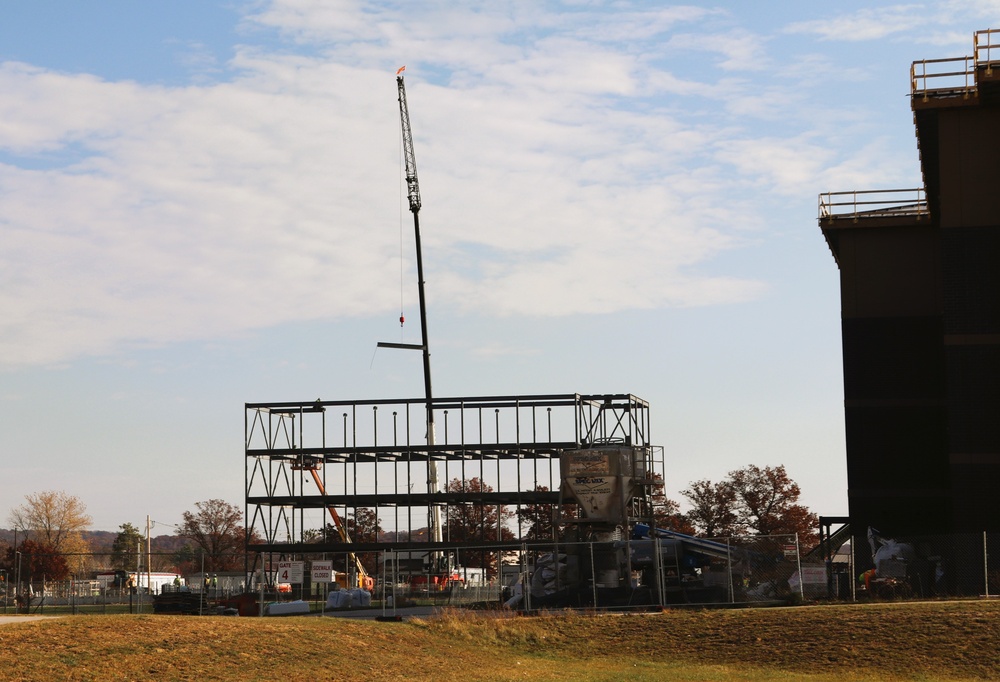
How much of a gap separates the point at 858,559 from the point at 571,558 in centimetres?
1097

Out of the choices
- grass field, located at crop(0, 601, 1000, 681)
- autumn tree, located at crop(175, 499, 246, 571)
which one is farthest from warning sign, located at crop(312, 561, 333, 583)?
autumn tree, located at crop(175, 499, 246, 571)

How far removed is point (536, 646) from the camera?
3462 cm

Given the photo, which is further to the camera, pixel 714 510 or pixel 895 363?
pixel 714 510

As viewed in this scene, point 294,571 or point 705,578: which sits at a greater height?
point 294,571

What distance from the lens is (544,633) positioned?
3553cm

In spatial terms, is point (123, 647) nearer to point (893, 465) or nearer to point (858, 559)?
point (858, 559)

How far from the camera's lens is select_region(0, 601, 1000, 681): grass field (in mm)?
27844

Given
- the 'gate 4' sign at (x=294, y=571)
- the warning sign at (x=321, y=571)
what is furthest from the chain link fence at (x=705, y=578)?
the 'gate 4' sign at (x=294, y=571)

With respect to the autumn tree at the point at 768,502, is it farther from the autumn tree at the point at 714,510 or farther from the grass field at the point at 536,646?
the grass field at the point at 536,646

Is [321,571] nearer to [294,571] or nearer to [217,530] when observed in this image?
[294,571]

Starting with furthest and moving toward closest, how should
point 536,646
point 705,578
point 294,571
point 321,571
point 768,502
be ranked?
1. point 768,502
2. point 294,571
3. point 321,571
4. point 705,578
5. point 536,646

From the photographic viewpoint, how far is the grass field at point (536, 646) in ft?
91.4

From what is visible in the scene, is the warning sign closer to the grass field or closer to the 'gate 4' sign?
the 'gate 4' sign

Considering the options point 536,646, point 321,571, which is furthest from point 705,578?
point 321,571
